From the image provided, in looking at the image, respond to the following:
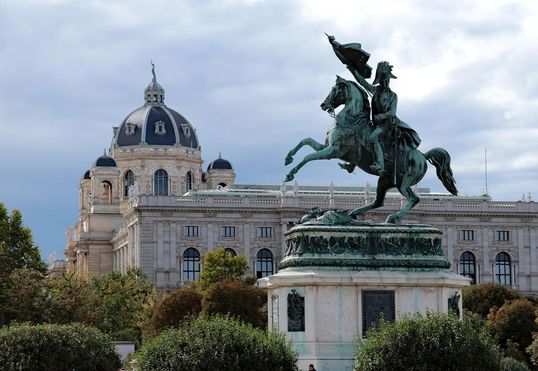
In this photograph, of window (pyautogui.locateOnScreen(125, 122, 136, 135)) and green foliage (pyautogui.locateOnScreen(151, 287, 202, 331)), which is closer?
green foliage (pyautogui.locateOnScreen(151, 287, 202, 331))

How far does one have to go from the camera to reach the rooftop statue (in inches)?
1406

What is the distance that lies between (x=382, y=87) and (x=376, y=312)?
537cm

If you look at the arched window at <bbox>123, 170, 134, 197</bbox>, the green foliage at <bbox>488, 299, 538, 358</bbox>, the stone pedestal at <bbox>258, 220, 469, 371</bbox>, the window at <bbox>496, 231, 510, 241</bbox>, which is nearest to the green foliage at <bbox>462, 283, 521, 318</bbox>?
the green foliage at <bbox>488, 299, 538, 358</bbox>

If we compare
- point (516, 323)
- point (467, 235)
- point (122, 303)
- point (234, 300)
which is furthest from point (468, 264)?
point (234, 300)

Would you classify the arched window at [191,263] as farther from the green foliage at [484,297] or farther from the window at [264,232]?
the green foliage at [484,297]

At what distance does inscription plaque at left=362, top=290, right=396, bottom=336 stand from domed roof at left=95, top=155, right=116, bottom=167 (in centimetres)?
12641

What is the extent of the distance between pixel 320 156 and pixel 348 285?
307 cm

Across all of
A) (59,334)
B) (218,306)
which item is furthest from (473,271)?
(59,334)

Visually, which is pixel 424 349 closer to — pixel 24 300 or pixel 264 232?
pixel 24 300

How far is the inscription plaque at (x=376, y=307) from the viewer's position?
1374 inches

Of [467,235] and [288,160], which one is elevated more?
[467,235]

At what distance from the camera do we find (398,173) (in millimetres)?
36375

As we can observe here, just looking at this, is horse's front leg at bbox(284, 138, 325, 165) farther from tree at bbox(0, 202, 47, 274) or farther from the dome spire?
the dome spire

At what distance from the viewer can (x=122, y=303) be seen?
344 feet
